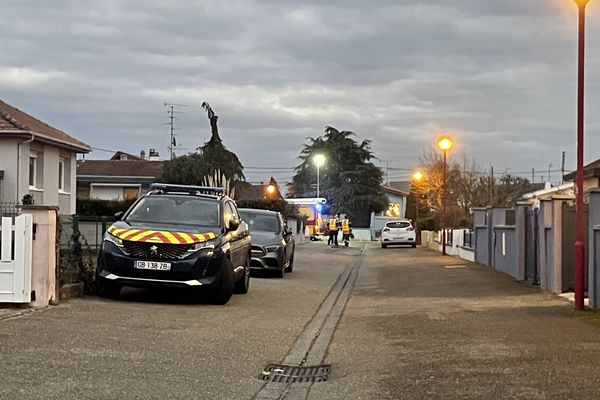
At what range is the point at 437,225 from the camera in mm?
49469

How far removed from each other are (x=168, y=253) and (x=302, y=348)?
11.6 ft

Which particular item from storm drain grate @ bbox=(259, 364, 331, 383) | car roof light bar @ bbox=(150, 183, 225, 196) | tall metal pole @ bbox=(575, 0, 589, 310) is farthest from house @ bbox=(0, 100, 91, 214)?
storm drain grate @ bbox=(259, 364, 331, 383)

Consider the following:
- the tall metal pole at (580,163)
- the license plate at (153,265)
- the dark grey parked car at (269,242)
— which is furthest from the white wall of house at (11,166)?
the tall metal pole at (580,163)

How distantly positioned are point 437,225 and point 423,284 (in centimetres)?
3124

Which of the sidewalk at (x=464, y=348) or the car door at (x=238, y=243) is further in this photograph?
the car door at (x=238, y=243)

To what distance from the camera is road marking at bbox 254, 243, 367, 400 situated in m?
7.12

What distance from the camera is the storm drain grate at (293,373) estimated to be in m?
7.71

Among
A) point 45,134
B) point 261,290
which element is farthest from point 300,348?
point 45,134

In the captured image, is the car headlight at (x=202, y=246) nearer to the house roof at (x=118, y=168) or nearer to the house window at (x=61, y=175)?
the house window at (x=61, y=175)

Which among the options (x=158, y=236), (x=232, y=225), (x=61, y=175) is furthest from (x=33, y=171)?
(x=158, y=236)

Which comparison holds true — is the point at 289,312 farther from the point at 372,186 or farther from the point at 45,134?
the point at 372,186

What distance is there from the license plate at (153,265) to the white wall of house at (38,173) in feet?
60.3

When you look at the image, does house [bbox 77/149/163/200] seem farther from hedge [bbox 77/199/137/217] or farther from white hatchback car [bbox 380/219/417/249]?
white hatchback car [bbox 380/219/417/249]

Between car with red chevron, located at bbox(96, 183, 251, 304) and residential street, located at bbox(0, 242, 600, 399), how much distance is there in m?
0.38
